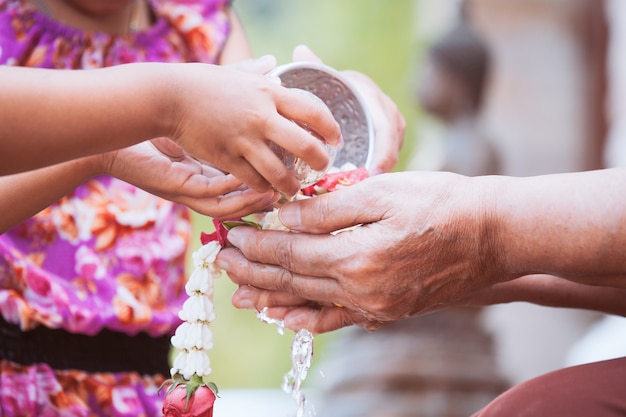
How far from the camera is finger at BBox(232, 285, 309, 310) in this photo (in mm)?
1248

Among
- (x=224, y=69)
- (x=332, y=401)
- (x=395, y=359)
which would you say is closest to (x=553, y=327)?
(x=395, y=359)

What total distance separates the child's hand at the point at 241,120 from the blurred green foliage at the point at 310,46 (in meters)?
2.17

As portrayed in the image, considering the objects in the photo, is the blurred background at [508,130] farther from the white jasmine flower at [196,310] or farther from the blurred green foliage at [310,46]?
the white jasmine flower at [196,310]

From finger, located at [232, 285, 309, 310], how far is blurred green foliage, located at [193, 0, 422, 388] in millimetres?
1953

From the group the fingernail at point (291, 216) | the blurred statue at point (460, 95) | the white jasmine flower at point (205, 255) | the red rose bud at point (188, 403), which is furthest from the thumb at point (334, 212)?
the blurred statue at point (460, 95)

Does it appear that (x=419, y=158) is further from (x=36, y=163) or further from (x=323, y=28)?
(x=36, y=163)

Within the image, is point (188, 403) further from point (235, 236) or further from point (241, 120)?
point (241, 120)

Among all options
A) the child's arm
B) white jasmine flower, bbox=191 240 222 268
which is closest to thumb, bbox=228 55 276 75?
the child's arm

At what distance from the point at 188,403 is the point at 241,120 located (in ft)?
1.23

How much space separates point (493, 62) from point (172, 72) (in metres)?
2.06

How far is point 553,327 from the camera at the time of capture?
9.51 feet

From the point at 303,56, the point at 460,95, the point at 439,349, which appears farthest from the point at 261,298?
the point at 460,95

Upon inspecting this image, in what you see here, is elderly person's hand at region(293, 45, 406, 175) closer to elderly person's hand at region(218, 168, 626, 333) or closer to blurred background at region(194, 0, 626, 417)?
elderly person's hand at region(218, 168, 626, 333)

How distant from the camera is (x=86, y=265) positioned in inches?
55.2
